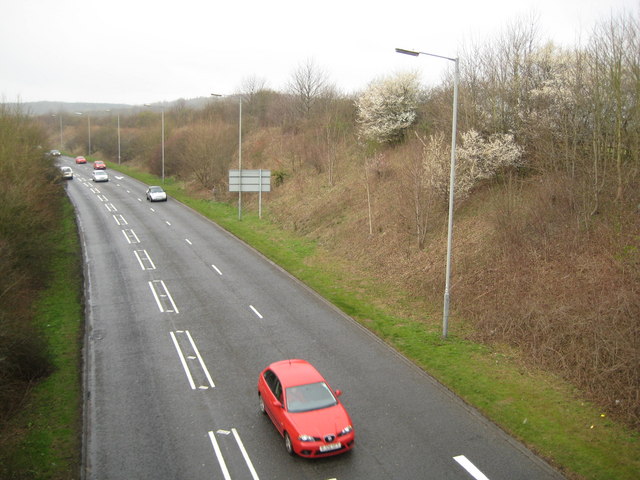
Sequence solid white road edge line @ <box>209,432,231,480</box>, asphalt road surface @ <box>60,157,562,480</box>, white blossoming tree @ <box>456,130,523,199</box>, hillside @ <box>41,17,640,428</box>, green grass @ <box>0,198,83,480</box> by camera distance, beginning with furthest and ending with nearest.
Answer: white blossoming tree @ <box>456,130,523,199</box> → hillside @ <box>41,17,640,428</box> → asphalt road surface @ <box>60,157,562,480</box> → green grass @ <box>0,198,83,480</box> → solid white road edge line @ <box>209,432,231,480</box>

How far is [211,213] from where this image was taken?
132 ft

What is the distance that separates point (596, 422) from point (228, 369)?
975 cm

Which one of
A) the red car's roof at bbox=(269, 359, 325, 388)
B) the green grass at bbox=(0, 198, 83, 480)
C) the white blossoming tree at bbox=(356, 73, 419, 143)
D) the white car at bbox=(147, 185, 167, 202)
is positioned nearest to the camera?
the green grass at bbox=(0, 198, 83, 480)

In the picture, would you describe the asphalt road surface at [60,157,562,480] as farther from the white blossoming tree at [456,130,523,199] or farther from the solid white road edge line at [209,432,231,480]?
the white blossoming tree at [456,130,523,199]

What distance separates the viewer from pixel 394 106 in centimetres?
3738

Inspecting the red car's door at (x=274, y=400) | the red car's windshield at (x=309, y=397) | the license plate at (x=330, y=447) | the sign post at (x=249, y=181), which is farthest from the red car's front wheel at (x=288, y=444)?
the sign post at (x=249, y=181)

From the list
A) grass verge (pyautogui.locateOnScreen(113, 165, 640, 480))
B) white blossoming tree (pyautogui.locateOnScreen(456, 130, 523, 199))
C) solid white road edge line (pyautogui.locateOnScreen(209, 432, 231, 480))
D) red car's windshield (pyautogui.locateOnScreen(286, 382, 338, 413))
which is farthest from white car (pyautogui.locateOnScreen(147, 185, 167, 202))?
red car's windshield (pyautogui.locateOnScreen(286, 382, 338, 413))

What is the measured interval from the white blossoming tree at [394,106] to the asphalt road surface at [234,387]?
16.6 m

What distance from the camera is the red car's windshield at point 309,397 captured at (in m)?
11.4

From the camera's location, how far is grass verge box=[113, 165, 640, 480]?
432 inches

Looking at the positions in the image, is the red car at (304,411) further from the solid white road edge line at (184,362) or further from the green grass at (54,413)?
the green grass at (54,413)

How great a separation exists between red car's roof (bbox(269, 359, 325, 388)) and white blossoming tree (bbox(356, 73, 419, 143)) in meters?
27.0

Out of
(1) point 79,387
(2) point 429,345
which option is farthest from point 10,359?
(2) point 429,345

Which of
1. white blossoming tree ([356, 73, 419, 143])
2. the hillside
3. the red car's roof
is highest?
white blossoming tree ([356, 73, 419, 143])
